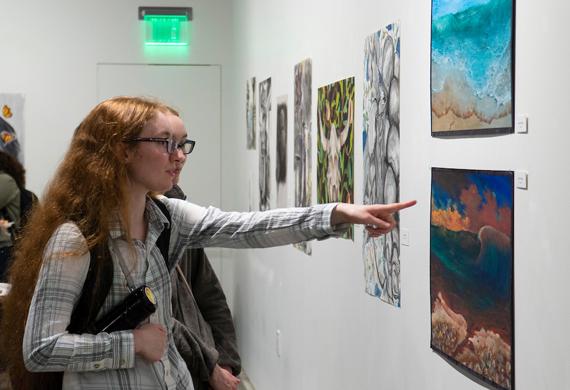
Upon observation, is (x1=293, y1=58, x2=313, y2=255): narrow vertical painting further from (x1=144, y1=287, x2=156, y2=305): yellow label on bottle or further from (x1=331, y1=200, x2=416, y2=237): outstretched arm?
(x1=144, y1=287, x2=156, y2=305): yellow label on bottle

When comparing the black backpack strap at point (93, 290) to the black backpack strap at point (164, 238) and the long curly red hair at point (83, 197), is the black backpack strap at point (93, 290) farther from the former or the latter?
the black backpack strap at point (164, 238)

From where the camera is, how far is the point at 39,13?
930cm

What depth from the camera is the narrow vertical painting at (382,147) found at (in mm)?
3494

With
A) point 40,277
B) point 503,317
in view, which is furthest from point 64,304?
point 503,317

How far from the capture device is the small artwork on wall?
9273 mm

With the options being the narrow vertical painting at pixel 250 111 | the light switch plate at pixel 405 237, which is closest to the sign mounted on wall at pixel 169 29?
the narrow vertical painting at pixel 250 111

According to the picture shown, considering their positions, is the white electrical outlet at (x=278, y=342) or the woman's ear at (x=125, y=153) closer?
the woman's ear at (x=125, y=153)

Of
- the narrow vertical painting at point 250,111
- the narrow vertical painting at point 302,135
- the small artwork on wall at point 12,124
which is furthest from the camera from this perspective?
the small artwork on wall at point 12,124

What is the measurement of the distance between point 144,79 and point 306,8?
450cm

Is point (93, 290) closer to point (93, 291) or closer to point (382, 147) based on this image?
point (93, 291)

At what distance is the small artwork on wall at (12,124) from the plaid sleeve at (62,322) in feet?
24.1

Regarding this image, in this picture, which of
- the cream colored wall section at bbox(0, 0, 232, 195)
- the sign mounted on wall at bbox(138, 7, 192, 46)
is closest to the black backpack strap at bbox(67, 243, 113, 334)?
the cream colored wall section at bbox(0, 0, 232, 195)

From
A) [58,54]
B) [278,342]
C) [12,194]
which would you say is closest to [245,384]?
[278,342]

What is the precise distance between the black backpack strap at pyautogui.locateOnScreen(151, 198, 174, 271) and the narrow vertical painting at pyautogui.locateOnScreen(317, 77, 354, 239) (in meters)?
1.67
